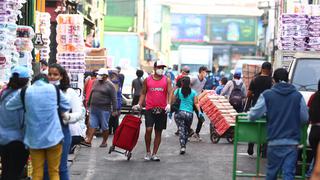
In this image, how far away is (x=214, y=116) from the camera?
18.4 m

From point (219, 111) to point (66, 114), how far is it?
880cm

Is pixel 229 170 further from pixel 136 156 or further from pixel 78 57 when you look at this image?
A: pixel 78 57

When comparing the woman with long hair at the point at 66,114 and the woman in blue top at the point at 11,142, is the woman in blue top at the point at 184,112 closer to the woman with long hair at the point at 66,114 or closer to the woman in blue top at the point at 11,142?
the woman with long hair at the point at 66,114

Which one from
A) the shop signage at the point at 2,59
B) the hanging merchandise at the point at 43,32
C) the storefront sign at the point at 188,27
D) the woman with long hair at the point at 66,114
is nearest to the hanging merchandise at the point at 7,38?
the shop signage at the point at 2,59

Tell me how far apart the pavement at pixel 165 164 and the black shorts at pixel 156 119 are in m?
0.70

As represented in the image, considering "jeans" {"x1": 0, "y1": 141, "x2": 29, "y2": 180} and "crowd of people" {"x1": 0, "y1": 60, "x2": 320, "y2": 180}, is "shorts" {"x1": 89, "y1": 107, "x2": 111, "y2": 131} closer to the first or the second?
"crowd of people" {"x1": 0, "y1": 60, "x2": 320, "y2": 180}

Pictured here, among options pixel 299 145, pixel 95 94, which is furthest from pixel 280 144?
pixel 95 94

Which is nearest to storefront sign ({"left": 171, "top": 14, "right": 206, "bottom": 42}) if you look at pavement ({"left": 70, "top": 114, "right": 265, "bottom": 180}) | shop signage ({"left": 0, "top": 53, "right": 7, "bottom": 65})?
pavement ({"left": 70, "top": 114, "right": 265, "bottom": 180})

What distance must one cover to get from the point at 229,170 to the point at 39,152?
5310 millimetres

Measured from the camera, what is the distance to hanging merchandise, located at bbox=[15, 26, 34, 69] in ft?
42.0

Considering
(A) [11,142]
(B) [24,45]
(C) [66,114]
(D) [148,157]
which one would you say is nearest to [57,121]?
(C) [66,114]

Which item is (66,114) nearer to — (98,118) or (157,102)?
(157,102)

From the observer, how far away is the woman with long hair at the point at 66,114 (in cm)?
974

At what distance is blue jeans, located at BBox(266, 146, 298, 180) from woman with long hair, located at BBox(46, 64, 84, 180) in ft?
8.23
